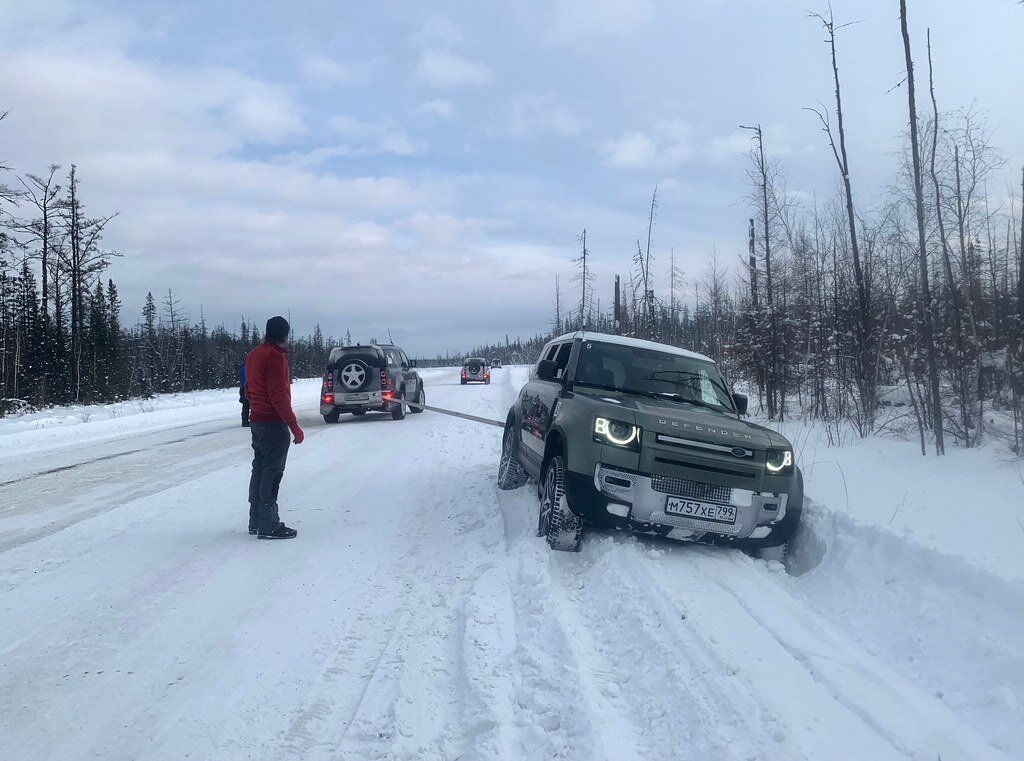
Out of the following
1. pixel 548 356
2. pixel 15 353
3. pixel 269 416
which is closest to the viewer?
pixel 269 416

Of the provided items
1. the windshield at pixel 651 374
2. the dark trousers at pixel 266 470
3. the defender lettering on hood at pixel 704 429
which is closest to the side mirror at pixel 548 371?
the windshield at pixel 651 374

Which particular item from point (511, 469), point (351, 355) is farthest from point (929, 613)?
point (351, 355)

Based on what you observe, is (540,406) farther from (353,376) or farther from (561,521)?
(353,376)

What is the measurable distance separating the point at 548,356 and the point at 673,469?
3401 mm

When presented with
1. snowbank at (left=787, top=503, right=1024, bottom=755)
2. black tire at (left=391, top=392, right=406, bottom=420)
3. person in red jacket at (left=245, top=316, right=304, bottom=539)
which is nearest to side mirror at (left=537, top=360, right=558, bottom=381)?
person in red jacket at (left=245, top=316, right=304, bottom=539)

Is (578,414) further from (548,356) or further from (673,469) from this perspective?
(548,356)

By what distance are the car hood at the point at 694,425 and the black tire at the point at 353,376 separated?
40.3 feet

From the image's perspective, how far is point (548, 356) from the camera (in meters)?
8.27

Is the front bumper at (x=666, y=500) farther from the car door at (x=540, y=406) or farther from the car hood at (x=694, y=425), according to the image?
the car door at (x=540, y=406)

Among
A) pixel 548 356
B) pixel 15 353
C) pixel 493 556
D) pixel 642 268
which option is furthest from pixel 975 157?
pixel 15 353

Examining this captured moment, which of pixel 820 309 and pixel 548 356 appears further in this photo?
pixel 820 309

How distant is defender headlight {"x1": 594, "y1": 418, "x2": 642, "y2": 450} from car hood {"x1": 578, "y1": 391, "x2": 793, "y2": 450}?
2.4 inches

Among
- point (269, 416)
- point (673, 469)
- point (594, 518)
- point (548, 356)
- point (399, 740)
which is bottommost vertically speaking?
point (399, 740)

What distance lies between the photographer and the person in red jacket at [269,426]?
6176 millimetres
